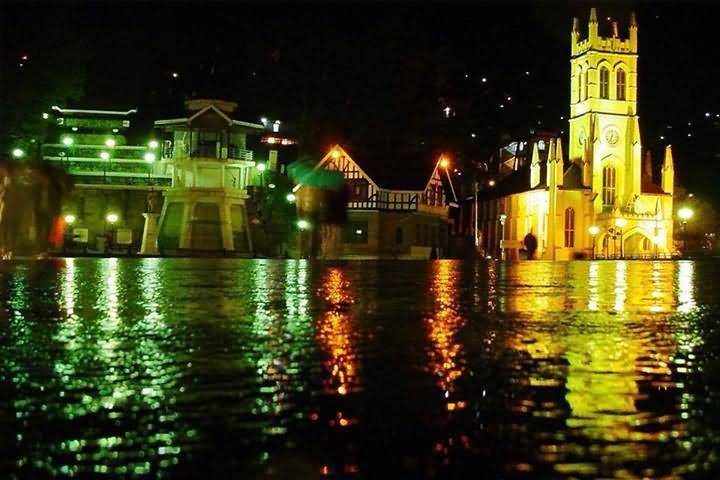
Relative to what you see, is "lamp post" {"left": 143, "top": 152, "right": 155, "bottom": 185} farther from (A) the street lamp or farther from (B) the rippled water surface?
(B) the rippled water surface

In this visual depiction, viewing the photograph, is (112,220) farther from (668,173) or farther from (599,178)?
(668,173)

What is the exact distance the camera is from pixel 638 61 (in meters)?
96.1

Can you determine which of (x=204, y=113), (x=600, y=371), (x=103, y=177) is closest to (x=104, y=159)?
(x=103, y=177)

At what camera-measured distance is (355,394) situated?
222 inches

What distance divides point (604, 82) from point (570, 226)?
50.0 feet

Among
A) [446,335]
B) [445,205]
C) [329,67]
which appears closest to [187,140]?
[329,67]

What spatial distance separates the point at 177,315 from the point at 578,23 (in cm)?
9201

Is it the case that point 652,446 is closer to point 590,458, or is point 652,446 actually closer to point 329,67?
point 590,458

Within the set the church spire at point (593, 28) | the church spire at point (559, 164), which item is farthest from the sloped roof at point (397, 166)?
the church spire at point (593, 28)

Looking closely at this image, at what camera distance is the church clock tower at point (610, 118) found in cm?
9188

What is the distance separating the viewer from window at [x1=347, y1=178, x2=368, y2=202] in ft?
243

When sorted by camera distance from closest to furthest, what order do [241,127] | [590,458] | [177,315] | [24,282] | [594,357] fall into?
[590,458]
[594,357]
[177,315]
[24,282]
[241,127]

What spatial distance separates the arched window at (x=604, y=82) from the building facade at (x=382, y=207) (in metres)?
25.9

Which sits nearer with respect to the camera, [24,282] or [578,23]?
[24,282]
